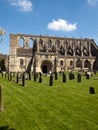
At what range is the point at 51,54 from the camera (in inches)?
2482

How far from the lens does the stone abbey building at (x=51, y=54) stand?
62781 millimetres

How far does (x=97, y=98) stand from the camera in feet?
47.9

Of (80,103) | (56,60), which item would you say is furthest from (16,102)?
(56,60)

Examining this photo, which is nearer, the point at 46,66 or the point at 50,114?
the point at 50,114

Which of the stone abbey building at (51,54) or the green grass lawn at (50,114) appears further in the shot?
the stone abbey building at (51,54)

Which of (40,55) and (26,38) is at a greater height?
(26,38)

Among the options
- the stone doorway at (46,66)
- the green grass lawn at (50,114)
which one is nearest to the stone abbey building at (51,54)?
the stone doorway at (46,66)

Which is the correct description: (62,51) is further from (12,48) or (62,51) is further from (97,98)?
(97,98)

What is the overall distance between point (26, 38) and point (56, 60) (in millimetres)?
15834

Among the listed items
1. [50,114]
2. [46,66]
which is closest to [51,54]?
[46,66]

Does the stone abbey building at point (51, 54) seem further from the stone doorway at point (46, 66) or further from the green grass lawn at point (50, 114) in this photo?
the green grass lawn at point (50, 114)

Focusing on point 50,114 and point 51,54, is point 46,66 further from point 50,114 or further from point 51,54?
point 50,114

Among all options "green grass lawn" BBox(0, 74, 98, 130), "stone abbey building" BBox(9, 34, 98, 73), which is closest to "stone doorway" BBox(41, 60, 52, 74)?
"stone abbey building" BBox(9, 34, 98, 73)

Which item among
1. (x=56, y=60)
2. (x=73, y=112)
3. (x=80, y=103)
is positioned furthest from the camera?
(x=56, y=60)
